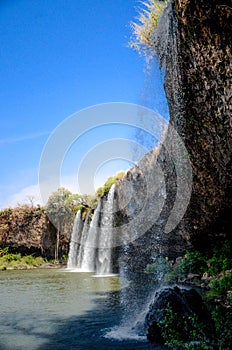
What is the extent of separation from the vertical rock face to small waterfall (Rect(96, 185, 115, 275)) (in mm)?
13302

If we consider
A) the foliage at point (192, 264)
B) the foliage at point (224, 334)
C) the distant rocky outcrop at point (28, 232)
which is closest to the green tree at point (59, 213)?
the distant rocky outcrop at point (28, 232)

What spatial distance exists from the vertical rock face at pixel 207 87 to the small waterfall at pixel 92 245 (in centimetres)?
1533

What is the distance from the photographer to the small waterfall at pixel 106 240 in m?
22.8

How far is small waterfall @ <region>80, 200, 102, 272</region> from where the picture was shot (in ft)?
81.6

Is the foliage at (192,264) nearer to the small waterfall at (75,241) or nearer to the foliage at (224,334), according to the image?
the foliage at (224,334)

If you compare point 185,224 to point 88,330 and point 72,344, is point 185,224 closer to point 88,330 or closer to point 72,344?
point 88,330

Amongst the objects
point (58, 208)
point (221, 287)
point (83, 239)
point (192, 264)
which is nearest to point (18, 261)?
point (58, 208)

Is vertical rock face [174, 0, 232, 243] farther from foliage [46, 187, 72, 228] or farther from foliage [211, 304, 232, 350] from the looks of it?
foliage [46, 187, 72, 228]

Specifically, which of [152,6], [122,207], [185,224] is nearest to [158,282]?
[185,224]

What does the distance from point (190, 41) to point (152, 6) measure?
201 cm

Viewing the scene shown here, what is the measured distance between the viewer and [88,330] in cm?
684

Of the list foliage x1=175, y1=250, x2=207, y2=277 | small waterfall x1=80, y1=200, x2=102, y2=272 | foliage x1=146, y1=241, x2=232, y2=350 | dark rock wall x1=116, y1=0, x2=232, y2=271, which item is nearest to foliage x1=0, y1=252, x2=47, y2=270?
small waterfall x1=80, y1=200, x2=102, y2=272

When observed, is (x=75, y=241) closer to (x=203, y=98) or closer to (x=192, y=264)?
(x=192, y=264)

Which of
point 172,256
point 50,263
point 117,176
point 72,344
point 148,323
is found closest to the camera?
point 72,344
